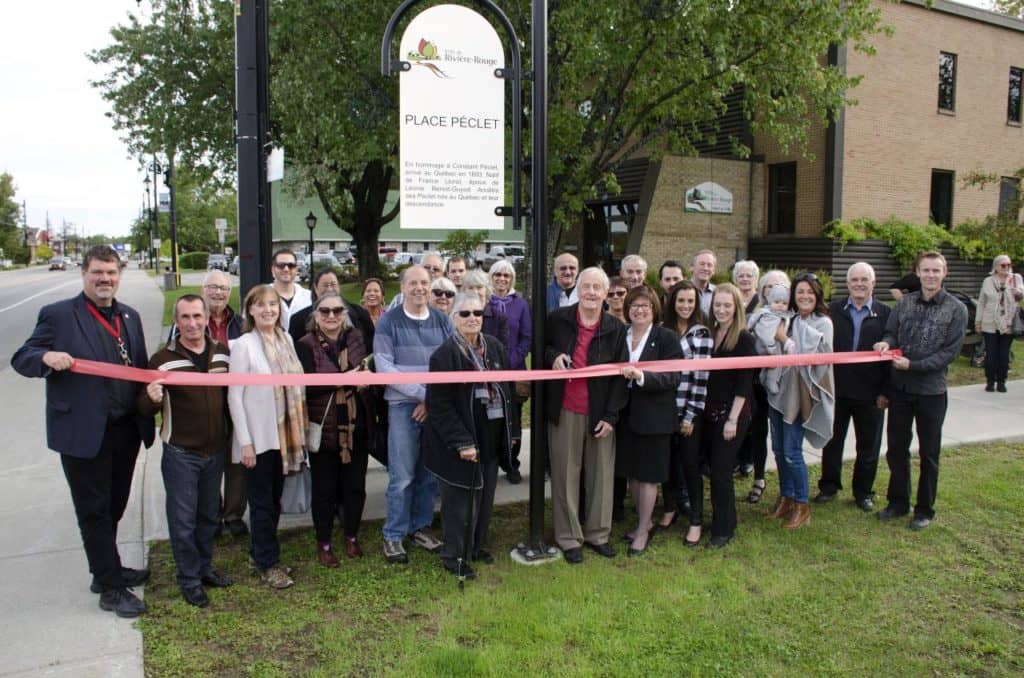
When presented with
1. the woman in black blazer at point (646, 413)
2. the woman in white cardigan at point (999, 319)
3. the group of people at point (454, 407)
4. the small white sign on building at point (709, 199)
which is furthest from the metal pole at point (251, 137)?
the small white sign on building at point (709, 199)

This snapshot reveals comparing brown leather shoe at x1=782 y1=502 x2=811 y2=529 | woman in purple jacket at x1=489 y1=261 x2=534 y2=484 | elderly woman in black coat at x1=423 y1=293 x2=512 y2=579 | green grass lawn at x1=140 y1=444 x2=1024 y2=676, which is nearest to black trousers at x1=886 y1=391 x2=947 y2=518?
green grass lawn at x1=140 y1=444 x2=1024 y2=676

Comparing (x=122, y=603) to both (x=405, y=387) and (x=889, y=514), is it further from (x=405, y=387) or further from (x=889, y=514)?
(x=889, y=514)

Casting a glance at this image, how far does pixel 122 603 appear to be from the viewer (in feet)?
13.0

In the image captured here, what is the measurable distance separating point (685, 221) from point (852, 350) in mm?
15494

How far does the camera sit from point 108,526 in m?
4.01

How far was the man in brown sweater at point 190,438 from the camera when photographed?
3.99m

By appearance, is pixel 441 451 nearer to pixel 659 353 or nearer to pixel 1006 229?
pixel 659 353

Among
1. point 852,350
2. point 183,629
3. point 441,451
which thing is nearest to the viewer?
point 183,629

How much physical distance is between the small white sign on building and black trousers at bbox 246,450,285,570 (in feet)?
58.7

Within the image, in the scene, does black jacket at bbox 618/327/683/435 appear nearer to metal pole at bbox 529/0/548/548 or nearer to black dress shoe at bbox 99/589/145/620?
metal pole at bbox 529/0/548/548

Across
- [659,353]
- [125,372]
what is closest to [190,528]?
[125,372]

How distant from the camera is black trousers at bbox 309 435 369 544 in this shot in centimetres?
455

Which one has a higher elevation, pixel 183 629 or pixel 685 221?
pixel 685 221

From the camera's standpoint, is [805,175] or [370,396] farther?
[805,175]
